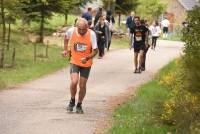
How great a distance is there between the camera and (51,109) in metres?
13.5

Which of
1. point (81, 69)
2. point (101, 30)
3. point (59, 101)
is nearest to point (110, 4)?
point (101, 30)

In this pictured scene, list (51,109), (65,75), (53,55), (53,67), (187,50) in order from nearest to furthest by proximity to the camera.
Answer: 1. (187,50)
2. (51,109)
3. (65,75)
4. (53,67)
5. (53,55)

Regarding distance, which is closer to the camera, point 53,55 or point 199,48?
point 199,48

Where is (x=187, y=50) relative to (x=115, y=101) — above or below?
above

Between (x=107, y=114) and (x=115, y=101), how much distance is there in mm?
2063

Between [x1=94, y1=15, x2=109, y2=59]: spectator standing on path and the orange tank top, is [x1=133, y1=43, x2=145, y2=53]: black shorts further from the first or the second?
the orange tank top

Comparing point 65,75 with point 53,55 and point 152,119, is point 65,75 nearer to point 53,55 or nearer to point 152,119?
point 53,55

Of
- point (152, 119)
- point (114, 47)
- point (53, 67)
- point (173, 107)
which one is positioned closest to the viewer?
point (173, 107)

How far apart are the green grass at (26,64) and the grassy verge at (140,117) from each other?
14.2 ft

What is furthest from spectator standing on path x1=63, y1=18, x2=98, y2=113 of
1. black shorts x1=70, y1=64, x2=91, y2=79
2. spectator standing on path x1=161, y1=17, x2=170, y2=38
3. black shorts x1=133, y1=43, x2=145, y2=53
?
spectator standing on path x1=161, y1=17, x2=170, y2=38

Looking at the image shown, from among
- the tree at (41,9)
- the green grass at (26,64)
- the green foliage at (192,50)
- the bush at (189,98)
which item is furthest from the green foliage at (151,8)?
the bush at (189,98)

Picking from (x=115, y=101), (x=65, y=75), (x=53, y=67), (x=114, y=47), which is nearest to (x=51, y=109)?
(x=115, y=101)

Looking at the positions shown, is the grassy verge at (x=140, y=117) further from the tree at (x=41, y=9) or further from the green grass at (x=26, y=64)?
the tree at (x=41, y=9)

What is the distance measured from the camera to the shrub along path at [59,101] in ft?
37.7
